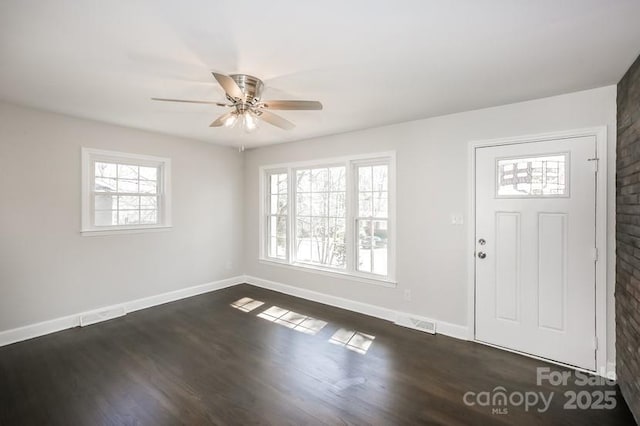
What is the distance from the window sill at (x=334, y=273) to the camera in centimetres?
379

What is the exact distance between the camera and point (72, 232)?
3486 millimetres

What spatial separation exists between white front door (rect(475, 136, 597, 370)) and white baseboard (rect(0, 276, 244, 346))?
3957 millimetres

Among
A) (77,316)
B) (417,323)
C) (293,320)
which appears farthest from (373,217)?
(77,316)

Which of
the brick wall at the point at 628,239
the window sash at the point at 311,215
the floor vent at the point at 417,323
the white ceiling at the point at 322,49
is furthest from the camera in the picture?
the window sash at the point at 311,215

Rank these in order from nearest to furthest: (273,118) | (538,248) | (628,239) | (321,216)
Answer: (628,239)
(273,118)
(538,248)
(321,216)

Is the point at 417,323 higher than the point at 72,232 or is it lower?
lower

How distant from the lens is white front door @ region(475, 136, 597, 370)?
2.59m

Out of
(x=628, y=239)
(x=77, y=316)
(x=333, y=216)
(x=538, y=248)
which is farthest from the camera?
(x=333, y=216)

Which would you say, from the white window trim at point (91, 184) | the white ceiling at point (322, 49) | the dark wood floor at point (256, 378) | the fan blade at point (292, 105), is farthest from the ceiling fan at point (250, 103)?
the dark wood floor at point (256, 378)

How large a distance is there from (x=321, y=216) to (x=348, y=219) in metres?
0.56

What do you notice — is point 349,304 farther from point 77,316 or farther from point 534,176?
point 77,316

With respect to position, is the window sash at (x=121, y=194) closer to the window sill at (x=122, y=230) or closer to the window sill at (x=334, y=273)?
the window sill at (x=122, y=230)

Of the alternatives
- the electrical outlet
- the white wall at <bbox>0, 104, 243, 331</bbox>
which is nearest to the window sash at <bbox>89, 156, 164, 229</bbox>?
the white wall at <bbox>0, 104, 243, 331</bbox>

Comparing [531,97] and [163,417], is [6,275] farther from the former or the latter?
[531,97]
